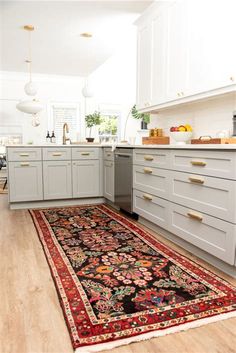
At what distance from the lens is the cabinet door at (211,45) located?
91.5 inches

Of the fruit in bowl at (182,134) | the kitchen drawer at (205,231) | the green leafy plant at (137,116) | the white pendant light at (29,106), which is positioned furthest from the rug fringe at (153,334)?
the green leafy plant at (137,116)

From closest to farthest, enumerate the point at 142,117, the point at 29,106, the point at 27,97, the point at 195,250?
1. the point at 195,250
2. the point at 29,106
3. the point at 27,97
4. the point at 142,117

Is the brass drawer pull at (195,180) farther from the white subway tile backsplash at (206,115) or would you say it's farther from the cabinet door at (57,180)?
the cabinet door at (57,180)

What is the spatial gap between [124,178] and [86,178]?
0.95 metres

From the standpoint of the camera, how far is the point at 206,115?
2961mm

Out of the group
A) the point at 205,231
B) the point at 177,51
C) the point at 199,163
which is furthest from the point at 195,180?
the point at 177,51

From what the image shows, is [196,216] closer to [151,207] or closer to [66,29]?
[151,207]

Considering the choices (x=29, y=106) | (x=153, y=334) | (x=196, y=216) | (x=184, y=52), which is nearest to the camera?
(x=153, y=334)

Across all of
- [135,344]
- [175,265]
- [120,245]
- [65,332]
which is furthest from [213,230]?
[65,332]

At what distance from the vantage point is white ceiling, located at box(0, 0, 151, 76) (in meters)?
3.62

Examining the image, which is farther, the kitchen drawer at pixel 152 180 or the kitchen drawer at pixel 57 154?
the kitchen drawer at pixel 57 154

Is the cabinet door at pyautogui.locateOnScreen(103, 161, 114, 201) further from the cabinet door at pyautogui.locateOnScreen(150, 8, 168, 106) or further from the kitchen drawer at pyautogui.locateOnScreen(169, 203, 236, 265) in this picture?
the kitchen drawer at pyautogui.locateOnScreen(169, 203, 236, 265)

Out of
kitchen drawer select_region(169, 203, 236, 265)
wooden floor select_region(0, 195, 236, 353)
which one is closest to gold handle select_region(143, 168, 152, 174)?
kitchen drawer select_region(169, 203, 236, 265)

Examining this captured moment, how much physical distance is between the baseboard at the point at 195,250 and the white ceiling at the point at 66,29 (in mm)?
2607
